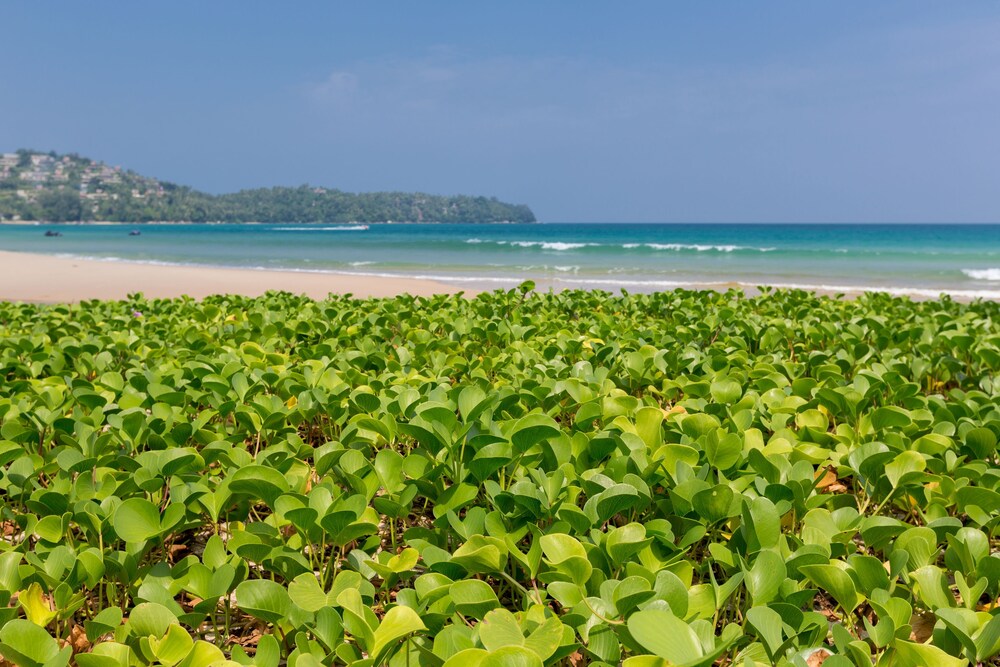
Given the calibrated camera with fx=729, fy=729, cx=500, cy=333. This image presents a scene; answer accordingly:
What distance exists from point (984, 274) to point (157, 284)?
27405mm

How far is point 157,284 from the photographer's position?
A: 694 inches

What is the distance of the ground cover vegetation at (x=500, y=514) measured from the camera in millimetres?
1245

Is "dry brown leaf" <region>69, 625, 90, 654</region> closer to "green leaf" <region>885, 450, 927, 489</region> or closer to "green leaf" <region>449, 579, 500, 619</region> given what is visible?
"green leaf" <region>449, 579, 500, 619</region>

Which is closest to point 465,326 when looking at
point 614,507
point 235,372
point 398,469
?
point 235,372

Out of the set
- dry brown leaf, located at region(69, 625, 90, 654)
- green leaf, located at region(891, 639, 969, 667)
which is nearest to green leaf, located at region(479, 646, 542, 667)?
green leaf, located at region(891, 639, 969, 667)

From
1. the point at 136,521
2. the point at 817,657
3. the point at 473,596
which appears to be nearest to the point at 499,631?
the point at 473,596

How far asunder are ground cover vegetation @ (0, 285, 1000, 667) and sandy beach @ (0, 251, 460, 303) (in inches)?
435

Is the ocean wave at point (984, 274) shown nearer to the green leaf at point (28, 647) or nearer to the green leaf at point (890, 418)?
the green leaf at point (890, 418)

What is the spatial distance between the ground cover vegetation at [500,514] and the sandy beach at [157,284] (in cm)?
1105

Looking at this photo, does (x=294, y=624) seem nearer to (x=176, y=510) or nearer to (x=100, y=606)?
(x=176, y=510)

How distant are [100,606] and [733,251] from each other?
137ft

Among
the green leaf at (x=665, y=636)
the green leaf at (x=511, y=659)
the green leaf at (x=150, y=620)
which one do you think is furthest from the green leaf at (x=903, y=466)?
the green leaf at (x=150, y=620)

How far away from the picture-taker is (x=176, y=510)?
1610 millimetres

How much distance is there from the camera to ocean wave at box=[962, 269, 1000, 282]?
25070 mm
